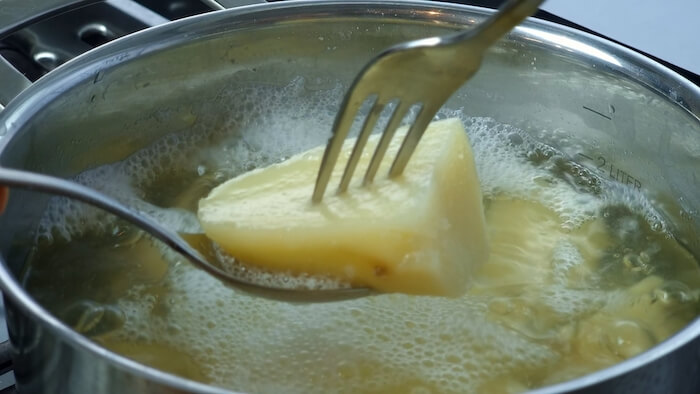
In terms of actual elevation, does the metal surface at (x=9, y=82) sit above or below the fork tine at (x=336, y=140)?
below

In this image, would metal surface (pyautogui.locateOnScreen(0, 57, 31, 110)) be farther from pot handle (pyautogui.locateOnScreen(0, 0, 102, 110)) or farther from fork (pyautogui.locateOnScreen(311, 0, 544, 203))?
fork (pyautogui.locateOnScreen(311, 0, 544, 203))

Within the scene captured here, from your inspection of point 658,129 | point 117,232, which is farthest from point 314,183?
point 658,129

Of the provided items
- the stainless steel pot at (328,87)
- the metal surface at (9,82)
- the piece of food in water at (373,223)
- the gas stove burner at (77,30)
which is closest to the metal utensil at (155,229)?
the piece of food in water at (373,223)

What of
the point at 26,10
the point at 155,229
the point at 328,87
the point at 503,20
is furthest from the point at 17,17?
the point at 503,20

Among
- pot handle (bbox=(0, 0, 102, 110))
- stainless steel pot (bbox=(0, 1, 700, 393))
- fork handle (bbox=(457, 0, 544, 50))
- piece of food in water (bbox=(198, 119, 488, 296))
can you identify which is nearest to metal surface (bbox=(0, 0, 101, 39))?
pot handle (bbox=(0, 0, 102, 110))

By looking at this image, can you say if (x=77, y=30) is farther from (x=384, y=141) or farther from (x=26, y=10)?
(x=384, y=141)

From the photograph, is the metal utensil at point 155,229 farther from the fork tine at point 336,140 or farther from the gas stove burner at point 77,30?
the gas stove burner at point 77,30

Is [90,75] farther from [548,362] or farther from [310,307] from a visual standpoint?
[548,362]
